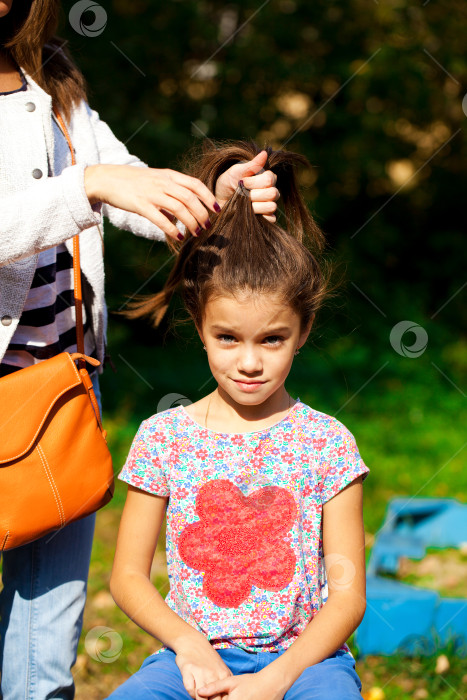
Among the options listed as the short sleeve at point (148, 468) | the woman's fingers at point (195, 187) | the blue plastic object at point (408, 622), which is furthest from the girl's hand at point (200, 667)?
the blue plastic object at point (408, 622)

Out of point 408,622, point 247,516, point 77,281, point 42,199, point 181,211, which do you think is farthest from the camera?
point 408,622

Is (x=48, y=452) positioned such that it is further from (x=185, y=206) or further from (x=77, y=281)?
(x=185, y=206)

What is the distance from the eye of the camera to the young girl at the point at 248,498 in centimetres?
175

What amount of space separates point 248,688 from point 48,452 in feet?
2.16

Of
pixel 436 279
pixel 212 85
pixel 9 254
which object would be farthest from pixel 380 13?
pixel 9 254

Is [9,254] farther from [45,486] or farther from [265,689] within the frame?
[265,689]

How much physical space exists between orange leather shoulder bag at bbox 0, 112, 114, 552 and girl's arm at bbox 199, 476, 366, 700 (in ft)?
1.68

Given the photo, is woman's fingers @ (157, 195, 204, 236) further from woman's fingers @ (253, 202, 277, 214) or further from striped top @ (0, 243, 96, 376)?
striped top @ (0, 243, 96, 376)

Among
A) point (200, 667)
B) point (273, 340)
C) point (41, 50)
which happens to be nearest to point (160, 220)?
point (273, 340)

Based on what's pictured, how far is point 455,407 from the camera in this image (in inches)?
244

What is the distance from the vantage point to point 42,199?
1716 millimetres

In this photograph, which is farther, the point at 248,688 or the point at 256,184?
the point at 256,184

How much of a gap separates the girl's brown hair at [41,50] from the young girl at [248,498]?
56 cm

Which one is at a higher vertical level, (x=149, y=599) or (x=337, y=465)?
(x=337, y=465)
